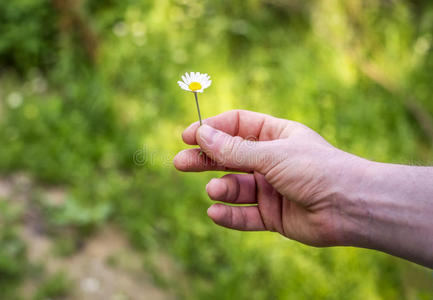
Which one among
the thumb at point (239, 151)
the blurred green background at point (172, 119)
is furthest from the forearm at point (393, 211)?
the blurred green background at point (172, 119)

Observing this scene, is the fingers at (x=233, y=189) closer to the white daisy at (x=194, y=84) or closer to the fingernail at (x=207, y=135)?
the fingernail at (x=207, y=135)

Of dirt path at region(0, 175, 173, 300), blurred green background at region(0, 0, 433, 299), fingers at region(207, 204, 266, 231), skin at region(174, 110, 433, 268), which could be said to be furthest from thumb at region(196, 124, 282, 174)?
dirt path at region(0, 175, 173, 300)

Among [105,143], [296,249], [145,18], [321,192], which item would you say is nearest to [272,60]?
[145,18]

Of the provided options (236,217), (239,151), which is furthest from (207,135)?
(236,217)

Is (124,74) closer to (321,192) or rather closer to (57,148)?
(57,148)

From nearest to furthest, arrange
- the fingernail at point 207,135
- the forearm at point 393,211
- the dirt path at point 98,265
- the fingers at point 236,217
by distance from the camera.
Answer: the forearm at point 393,211 < the fingernail at point 207,135 < the fingers at point 236,217 < the dirt path at point 98,265
